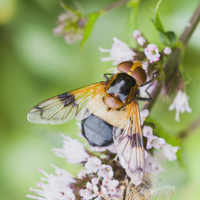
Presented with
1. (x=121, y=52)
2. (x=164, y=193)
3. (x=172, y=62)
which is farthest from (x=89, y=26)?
(x=164, y=193)

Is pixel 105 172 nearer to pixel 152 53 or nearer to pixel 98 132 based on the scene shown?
pixel 98 132

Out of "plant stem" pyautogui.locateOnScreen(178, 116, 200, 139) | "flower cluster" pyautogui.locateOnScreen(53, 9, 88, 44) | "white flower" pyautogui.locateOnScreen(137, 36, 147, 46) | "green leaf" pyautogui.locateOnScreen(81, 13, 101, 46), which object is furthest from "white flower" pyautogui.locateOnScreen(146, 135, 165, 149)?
"flower cluster" pyautogui.locateOnScreen(53, 9, 88, 44)

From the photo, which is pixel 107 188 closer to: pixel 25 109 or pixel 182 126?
pixel 182 126

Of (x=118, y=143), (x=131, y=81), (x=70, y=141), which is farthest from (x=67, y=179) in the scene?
(x=131, y=81)

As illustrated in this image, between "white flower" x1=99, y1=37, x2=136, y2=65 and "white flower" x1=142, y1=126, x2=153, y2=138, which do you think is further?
"white flower" x1=99, y1=37, x2=136, y2=65

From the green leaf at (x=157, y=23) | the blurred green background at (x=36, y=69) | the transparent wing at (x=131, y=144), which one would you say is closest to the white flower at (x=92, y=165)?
the transparent wing at (x=131, y=144)

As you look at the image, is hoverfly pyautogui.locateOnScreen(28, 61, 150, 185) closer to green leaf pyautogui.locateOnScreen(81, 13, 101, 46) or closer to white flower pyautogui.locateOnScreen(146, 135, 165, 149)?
white flower pyautogui.locateOnScreen(146, 135, 165, 149)
